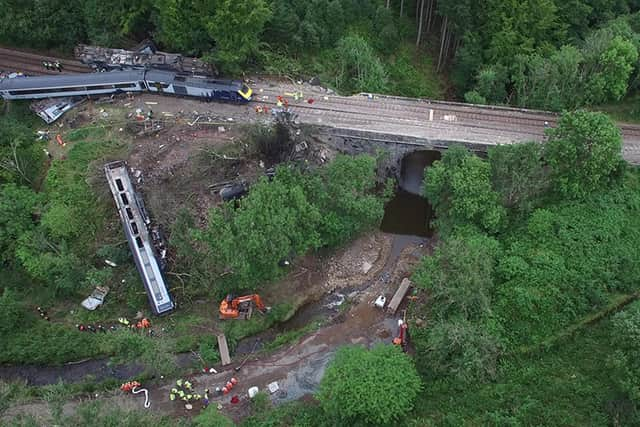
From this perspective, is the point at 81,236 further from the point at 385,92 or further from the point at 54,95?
the point at 385,92

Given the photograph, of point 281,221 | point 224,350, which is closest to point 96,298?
point 224,350

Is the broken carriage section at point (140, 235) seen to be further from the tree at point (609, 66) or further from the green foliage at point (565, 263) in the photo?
the tree at point (609, 66)

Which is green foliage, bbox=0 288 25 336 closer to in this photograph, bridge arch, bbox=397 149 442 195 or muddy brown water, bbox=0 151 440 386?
muddy brown water, bbox=0 151 440 386

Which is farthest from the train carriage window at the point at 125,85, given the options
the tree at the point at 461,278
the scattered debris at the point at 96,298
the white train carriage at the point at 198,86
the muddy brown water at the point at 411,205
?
the tree at the point at 461,278

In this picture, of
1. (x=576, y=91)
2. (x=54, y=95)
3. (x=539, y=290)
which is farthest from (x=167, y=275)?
(x=576, y=91)

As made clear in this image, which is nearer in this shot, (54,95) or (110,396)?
(110,396)

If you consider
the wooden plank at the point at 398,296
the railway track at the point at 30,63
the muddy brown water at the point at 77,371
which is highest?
the railway track at the point at 30,63
